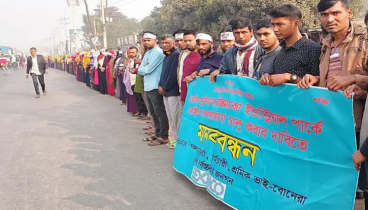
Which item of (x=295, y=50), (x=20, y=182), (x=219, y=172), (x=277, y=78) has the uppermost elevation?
(x=295, y=50)

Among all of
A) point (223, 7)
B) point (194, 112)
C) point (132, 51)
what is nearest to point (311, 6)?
point (223, 7)

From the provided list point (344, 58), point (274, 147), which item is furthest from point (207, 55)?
point (344, 58)

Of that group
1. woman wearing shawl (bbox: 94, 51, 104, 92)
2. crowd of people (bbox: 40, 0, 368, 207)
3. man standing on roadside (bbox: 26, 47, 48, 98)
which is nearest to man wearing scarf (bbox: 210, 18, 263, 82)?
→ crowd of people (bbox: 40, 0, 368, 207)

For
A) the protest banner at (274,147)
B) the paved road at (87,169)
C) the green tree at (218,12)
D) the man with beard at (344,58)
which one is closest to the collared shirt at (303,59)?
the man with beard at (344,58)

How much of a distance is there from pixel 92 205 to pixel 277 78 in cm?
216

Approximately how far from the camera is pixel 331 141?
2484 millimetres

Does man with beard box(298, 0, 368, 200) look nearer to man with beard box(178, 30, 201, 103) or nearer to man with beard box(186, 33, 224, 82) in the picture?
man with beard box(186, 33, 224, 82)

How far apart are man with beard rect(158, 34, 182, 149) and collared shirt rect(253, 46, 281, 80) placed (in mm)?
1848

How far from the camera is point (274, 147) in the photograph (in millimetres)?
A: 2848

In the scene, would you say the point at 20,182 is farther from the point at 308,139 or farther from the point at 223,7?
the point at 223,7

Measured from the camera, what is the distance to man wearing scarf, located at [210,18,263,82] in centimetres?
378

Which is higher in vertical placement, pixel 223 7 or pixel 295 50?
Result: pixel 223 7

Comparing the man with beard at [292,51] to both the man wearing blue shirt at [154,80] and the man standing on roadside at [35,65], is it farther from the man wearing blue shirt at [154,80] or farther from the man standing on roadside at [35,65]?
the man standing on roadside at [35,65]

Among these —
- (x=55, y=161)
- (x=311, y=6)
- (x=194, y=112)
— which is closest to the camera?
(x=194, y=112)
